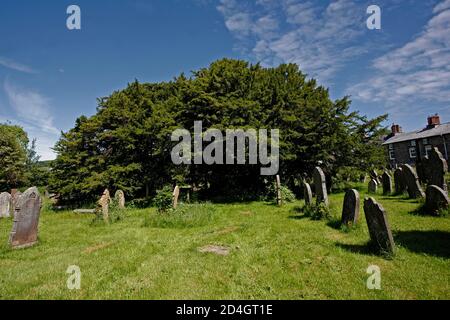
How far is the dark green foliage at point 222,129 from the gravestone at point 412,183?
16.5 feet

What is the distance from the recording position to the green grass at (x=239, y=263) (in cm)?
448

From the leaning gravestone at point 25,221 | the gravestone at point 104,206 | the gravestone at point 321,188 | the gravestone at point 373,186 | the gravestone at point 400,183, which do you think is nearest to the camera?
the leaning gravestone at point 25,221

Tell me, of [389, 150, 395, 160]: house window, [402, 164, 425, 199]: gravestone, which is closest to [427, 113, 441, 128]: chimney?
[389, 150, 395, 160]: house window

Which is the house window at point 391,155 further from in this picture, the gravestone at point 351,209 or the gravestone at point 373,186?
the gravestone at point 351,209

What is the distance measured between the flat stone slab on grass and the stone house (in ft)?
117

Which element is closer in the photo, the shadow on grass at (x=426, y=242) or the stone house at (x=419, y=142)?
the shadow on grass at (x=426, y=242)

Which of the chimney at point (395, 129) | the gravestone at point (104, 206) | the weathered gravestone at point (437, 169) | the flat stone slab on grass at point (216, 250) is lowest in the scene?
the flat stone slab on grass at point (216, 250)

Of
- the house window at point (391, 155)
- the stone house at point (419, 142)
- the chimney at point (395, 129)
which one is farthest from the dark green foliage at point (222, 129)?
the chimney at point (395, 129)

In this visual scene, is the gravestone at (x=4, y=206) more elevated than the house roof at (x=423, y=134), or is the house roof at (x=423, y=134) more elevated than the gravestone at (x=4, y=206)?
the house roof at (x=423, y=134)

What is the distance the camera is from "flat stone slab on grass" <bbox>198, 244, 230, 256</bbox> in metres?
6.59

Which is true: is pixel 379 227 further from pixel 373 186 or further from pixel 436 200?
pixel 373 186

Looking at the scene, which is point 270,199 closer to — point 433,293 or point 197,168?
point 197,168
